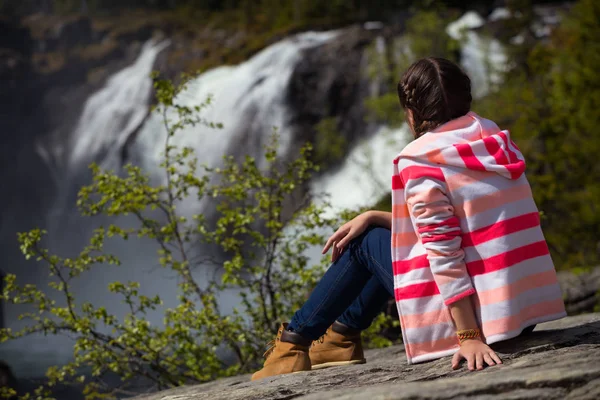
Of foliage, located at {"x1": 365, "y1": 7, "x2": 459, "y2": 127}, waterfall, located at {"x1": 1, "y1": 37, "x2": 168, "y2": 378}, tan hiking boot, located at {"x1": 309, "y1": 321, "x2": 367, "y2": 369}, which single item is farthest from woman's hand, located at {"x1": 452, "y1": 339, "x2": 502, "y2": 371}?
waterfall, located at {"x1": 1, "y1": 37, "x2": 168, "y2": 378}

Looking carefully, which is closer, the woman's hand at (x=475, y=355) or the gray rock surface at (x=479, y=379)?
the gray rock surface at (x=479, y=379)

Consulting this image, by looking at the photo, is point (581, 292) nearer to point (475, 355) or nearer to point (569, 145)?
point (569, 145)

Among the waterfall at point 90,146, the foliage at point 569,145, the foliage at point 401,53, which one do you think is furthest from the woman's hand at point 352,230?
the waterfall at point 90,146

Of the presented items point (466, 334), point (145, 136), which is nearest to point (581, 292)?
point (466, 334)

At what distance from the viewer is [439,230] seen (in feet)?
6.59

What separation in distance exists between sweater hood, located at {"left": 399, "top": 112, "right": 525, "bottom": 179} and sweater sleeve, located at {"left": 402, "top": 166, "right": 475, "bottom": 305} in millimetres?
46

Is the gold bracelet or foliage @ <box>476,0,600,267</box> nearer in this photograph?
the gold bracelet

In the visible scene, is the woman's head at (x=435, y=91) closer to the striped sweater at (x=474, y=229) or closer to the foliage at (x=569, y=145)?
the striped sweater at (x=474, y=229)

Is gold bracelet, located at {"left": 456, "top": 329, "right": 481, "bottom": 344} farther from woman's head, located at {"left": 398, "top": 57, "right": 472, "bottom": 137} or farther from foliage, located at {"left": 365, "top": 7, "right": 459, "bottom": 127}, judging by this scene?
foliage, located at {"left": 365, "top": 7, "right": 459, "bottom": 127}

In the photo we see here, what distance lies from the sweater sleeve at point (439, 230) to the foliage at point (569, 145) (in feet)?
20.0

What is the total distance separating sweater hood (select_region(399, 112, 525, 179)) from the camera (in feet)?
6.63

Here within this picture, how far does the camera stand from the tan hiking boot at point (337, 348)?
8.87ft

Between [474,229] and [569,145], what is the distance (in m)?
6.96

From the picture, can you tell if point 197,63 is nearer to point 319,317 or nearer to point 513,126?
point 513,126
